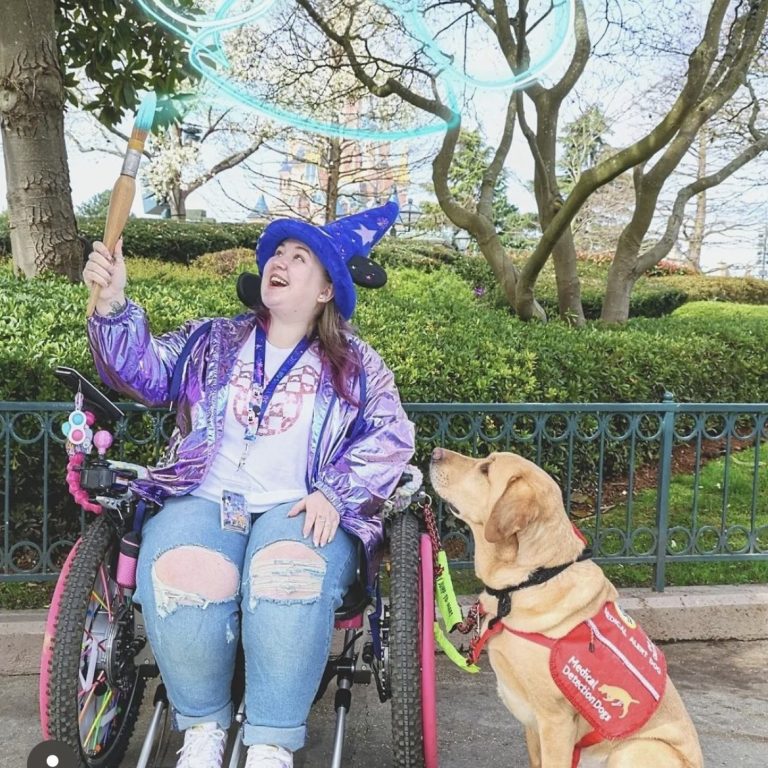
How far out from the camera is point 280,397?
100 inches

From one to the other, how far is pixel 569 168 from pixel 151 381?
21.5 meters

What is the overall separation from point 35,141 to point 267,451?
351 cm

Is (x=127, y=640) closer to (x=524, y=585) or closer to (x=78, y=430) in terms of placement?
(x=78, y=430)

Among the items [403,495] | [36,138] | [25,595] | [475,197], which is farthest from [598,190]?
[403,495]

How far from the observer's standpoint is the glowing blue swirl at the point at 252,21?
366 cm

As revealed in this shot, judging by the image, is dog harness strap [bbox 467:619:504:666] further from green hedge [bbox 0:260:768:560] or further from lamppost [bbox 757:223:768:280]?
lamppost [bbox 757:223:768:280]

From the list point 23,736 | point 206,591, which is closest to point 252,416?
point 206,591

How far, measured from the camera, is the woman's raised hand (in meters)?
2.35

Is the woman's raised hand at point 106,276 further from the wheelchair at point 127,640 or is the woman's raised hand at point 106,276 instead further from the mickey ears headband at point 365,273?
the mickey ears headband at point 365,273

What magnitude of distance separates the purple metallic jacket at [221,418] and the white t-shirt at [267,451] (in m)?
0.03

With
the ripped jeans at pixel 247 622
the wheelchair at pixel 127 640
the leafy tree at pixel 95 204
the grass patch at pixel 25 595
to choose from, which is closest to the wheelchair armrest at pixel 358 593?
the wheelchair at pixel 127 640

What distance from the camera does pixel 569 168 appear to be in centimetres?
2238

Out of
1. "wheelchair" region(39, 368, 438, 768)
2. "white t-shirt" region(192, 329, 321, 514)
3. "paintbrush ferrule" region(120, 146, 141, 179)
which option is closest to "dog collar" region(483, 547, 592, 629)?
"wheelchair" region(39, 368, 438, 768)

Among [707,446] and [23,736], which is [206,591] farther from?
[707,446]
